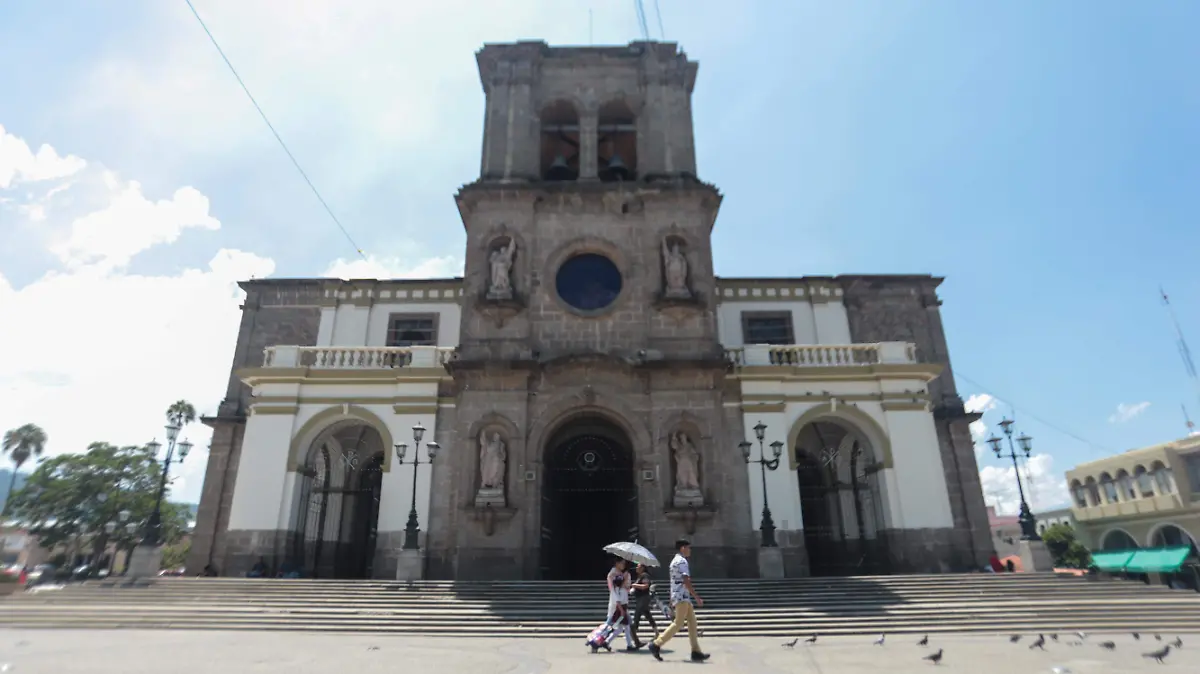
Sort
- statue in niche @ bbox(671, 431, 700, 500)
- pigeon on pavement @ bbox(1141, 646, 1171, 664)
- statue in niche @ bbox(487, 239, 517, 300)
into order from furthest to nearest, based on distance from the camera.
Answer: statue in niche @ bbox(487, 239, 517, 300), statue in niche @ bbox(671, 431, 700, 500), pigeon on pavement @ bbox(1141, 646, 1171, 664)

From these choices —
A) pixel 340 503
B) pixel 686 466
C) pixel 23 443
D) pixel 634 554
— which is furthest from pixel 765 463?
pixel 23 443

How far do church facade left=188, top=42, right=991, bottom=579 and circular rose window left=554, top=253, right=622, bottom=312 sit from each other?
0.26 feet

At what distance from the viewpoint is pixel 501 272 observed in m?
21.0

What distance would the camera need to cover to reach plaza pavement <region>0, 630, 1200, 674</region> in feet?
27.2

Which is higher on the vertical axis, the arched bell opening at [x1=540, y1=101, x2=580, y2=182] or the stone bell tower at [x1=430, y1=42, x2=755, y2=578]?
the arched bell opening at [x1=540, y1=101, x2=580, y2=182]

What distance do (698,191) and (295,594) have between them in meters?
17.2

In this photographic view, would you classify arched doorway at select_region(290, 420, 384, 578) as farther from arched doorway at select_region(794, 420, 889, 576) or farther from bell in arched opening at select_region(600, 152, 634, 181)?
arched doorway at select_region(794, 420, 889, 576)

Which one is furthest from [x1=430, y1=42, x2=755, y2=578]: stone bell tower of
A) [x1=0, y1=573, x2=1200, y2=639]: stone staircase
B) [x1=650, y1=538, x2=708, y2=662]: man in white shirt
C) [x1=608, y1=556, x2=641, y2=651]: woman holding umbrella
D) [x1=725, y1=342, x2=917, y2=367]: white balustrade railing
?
[x1=650, y1=538, x2=708, y2=662]: man in white shirt

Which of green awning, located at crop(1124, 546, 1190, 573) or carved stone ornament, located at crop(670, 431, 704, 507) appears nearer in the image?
carved stone ornament, located at crop(670, 431, 704, 507)

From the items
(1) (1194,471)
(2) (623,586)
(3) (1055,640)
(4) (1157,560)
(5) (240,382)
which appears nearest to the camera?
(2) (623,586)

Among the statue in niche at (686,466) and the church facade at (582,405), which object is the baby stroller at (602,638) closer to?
the church facade at (582,405)

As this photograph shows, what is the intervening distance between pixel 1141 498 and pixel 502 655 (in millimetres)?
51471

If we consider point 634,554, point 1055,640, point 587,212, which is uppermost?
point 587,212

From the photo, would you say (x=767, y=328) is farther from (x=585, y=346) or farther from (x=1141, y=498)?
(x=1141, y=498)
